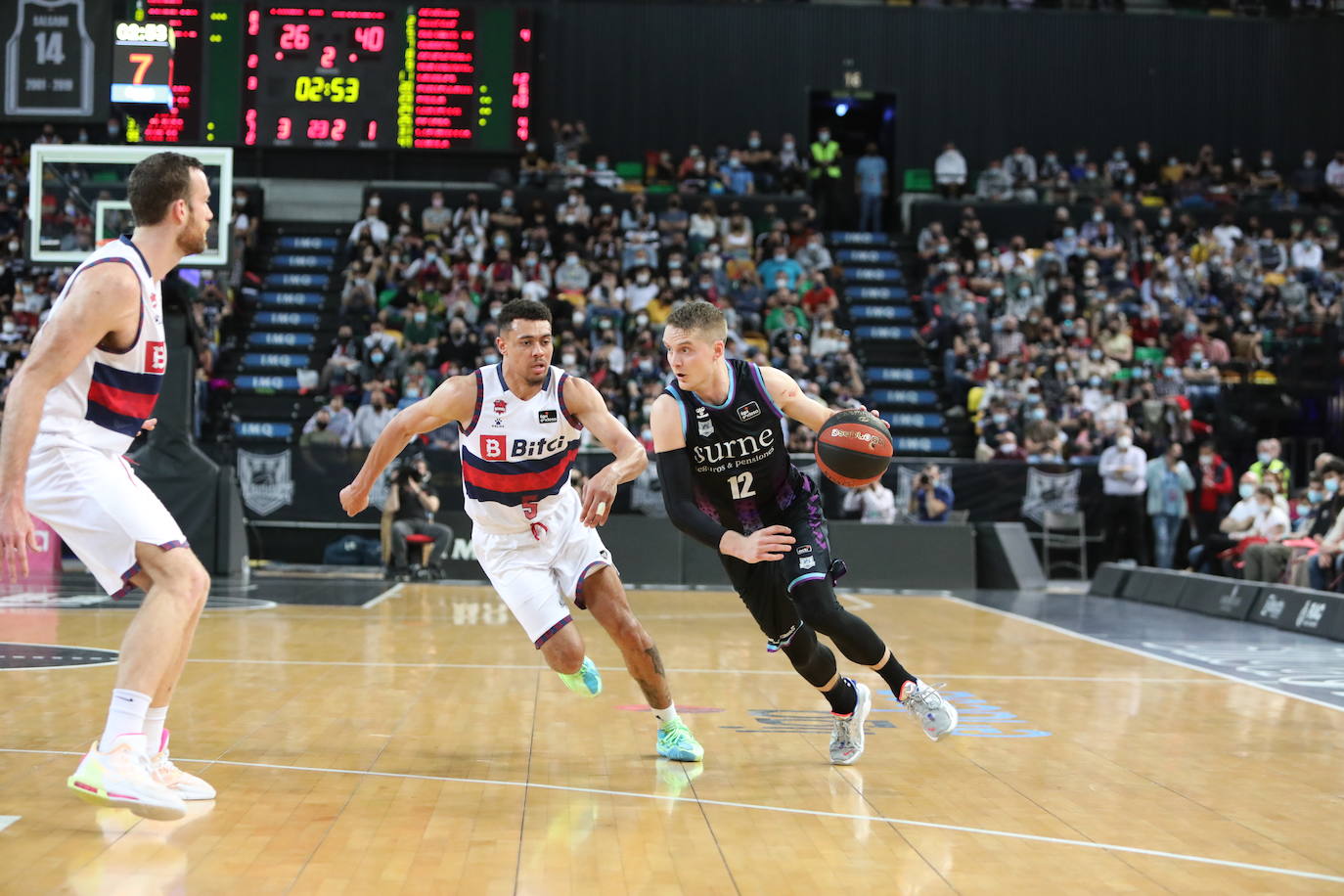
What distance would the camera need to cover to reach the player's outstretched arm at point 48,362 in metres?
4.18

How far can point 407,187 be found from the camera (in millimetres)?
23734

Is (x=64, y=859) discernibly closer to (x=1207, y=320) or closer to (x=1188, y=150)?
(x=1207, y=320)

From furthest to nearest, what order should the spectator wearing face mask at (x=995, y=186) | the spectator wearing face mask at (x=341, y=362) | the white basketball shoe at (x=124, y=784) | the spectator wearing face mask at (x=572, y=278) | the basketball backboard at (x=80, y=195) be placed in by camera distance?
the spectator wearing face mask at (x=995, y=186) → the spectator wearing face mask at (x=572, y=278) → the spectator wearing face mask at (x=341, y=362) → the basketball backboard at (x=80, y=195) → the white basketball shoe at (x=124, y=784)

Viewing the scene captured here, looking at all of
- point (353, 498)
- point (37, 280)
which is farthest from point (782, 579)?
point (37, 280)

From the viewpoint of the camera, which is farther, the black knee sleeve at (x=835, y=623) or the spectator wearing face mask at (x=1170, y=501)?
the spectator wearing face mask at (x=1170, y=501)

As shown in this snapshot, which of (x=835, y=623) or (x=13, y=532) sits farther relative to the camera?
(x=835, y=623)

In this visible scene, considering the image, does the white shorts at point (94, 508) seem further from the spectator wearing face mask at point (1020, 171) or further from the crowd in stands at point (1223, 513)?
the spectator wearing face mask at point (1020, 171)

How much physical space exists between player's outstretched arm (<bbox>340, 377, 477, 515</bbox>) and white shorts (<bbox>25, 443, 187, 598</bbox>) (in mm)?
930

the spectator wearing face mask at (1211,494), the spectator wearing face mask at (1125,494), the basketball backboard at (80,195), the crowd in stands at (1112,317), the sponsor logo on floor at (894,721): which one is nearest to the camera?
the sponsor logo on floor at (894,721)

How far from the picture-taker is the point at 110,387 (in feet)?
15.0

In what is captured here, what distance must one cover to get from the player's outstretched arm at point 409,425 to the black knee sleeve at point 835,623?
5.16ft

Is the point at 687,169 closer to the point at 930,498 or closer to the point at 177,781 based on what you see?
the point at 930,498

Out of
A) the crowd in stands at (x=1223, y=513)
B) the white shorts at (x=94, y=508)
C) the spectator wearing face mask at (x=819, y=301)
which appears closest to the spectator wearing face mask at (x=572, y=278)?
the spectator wearing face mask at (x=819, y=301)

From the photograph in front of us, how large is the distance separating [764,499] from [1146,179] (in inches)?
899
